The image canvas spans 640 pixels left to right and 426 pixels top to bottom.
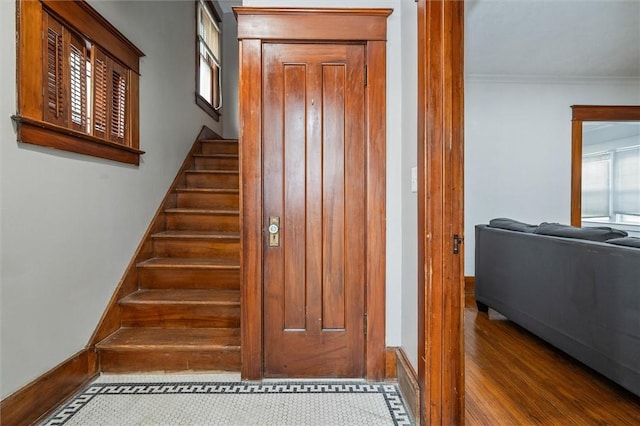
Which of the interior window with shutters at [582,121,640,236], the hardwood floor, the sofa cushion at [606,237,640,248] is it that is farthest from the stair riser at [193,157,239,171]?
the interior window with shutters at [582,121,640,236]

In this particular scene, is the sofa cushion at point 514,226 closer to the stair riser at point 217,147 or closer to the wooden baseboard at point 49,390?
the stair riser at point 217,147

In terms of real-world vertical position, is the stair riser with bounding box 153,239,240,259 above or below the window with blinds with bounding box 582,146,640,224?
below

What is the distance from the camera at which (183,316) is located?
7.95ft

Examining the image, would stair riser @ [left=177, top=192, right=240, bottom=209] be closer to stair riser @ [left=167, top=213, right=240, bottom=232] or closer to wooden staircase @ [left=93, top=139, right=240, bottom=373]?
wooden staircase @ [left=93, top=139, right=240, bottom=373]

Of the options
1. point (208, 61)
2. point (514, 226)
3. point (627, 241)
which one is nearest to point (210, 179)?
point (208, 61)

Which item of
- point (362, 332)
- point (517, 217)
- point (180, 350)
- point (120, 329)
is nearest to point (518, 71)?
point (517, 217)

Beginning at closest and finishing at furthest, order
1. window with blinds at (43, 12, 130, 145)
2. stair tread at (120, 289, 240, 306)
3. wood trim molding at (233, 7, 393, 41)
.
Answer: window with blinds at (43, 12, 130, 145) → wood trim molding at (233, 7, 393, 41) → stair tread at (120, 289, 240, 306)

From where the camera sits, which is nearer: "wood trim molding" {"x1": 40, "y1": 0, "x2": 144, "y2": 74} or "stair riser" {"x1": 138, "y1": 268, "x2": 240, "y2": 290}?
"wood trim molding" {"x1": 40, "y1": 0, "x2": 144, "y2": 74}

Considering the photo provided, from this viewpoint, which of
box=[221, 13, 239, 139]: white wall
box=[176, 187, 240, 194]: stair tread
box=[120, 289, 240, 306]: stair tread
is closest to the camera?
box=[120, 289, 240, 306]: stair tread

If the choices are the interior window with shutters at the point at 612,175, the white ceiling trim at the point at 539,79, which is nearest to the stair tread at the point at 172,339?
the white ceiling trim at the point at 539,79

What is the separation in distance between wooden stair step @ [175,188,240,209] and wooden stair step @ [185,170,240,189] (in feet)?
0.81

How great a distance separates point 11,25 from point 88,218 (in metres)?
1.01

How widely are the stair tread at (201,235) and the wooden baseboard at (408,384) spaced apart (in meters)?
1.51

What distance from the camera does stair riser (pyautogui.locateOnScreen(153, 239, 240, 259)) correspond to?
286cm
